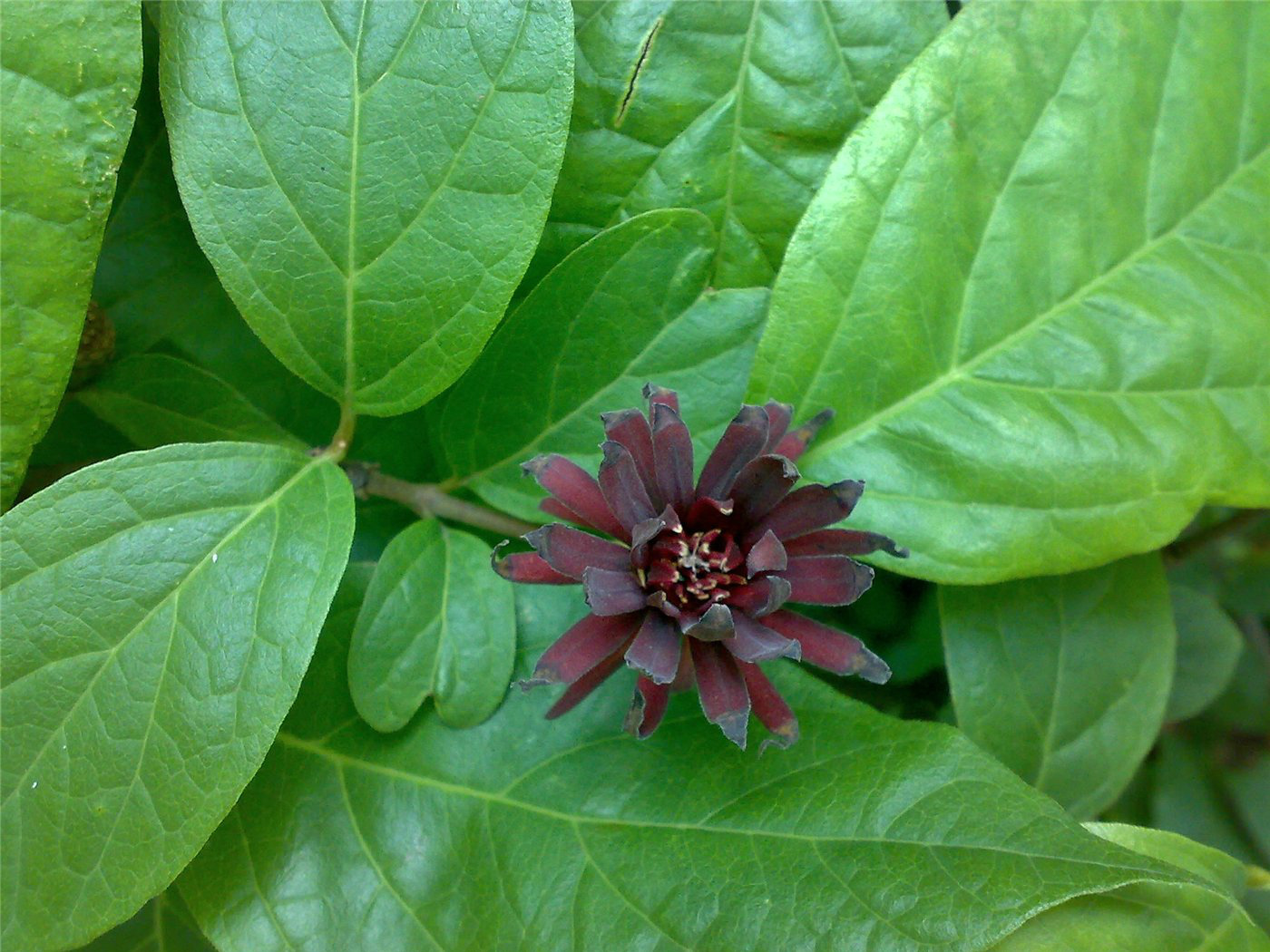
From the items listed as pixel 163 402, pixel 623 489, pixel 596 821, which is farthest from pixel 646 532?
pixel 163 402

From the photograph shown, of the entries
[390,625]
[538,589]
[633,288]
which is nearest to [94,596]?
[390,625]

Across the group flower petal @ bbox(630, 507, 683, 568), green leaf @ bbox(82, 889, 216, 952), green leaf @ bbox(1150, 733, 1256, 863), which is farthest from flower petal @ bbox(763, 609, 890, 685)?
green leaf @ bbox(1150, 733, 1256, 863)

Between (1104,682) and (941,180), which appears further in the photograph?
(1104,682)

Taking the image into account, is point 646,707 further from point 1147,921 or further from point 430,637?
point 1147,921

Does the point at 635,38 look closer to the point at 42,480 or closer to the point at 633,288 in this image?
the point at 633,288

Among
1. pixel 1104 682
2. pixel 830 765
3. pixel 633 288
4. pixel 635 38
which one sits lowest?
pixel 1104 682

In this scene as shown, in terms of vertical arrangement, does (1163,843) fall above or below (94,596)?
below

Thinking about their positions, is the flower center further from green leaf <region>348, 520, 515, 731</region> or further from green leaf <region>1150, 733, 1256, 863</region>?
green leaf <region>1150, 733, 1256, 863</region>
